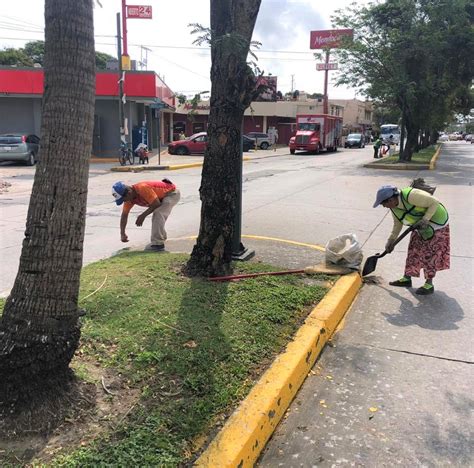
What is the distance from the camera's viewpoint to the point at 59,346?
8.93 ft

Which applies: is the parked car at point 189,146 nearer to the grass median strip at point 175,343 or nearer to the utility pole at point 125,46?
the utility pole at point 125,46

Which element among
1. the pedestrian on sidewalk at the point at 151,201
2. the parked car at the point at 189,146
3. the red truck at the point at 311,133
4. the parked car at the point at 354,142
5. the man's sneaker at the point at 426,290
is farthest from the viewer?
the parked car at the point at 354,142

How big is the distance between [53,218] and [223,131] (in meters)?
2.53

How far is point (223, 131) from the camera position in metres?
4.86

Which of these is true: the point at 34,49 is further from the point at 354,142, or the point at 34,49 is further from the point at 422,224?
the point at 422,224

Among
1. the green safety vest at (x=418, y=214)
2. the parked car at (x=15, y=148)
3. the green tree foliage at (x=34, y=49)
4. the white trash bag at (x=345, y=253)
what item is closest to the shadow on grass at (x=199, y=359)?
the white trash bag at (x=345, y=253)

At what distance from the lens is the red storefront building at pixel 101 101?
25703mm

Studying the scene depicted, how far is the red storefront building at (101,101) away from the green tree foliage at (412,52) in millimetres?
10004

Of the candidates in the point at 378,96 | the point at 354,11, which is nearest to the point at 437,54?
the point at 378,96

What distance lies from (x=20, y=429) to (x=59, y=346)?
44cm

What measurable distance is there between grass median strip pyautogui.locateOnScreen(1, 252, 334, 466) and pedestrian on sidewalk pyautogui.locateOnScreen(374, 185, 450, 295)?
1075 millimetres

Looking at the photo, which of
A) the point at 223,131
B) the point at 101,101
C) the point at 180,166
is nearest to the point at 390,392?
the point at 223,131

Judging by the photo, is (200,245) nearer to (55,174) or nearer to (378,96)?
(55,174)

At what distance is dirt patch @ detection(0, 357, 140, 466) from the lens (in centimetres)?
244
